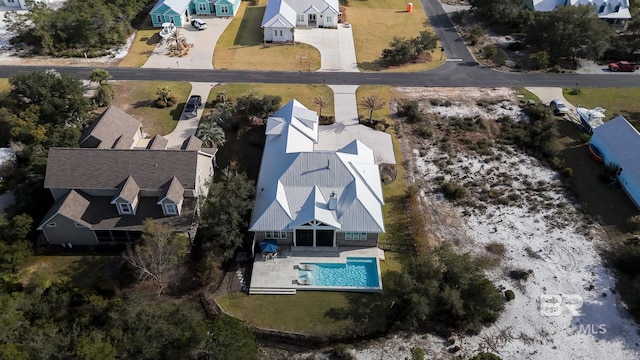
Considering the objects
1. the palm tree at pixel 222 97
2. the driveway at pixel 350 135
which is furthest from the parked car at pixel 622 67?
the palm tree at pixel 222 97

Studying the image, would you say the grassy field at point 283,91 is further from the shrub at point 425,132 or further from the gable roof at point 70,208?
the gable roof at point 70,208

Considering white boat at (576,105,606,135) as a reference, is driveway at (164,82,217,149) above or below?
below

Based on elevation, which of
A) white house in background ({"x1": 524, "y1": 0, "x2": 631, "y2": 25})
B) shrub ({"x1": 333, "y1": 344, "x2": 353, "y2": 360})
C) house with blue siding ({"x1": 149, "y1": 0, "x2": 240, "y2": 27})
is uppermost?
white house in background ({"x1": 524, "y1": 0, "x2": 631, "y2": 25})

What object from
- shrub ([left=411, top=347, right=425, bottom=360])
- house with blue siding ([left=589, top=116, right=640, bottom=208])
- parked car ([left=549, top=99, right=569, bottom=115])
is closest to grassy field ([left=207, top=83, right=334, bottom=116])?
parked car ([left=549, top=99, right=569, bottom=115])

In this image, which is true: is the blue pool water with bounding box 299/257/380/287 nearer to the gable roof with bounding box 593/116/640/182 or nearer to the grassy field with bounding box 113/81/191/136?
the grassy field with bounding box 113/81/191/136

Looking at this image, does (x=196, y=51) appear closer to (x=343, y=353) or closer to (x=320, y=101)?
(x=320, y=101)

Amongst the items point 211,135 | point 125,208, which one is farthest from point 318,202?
point 211,135
